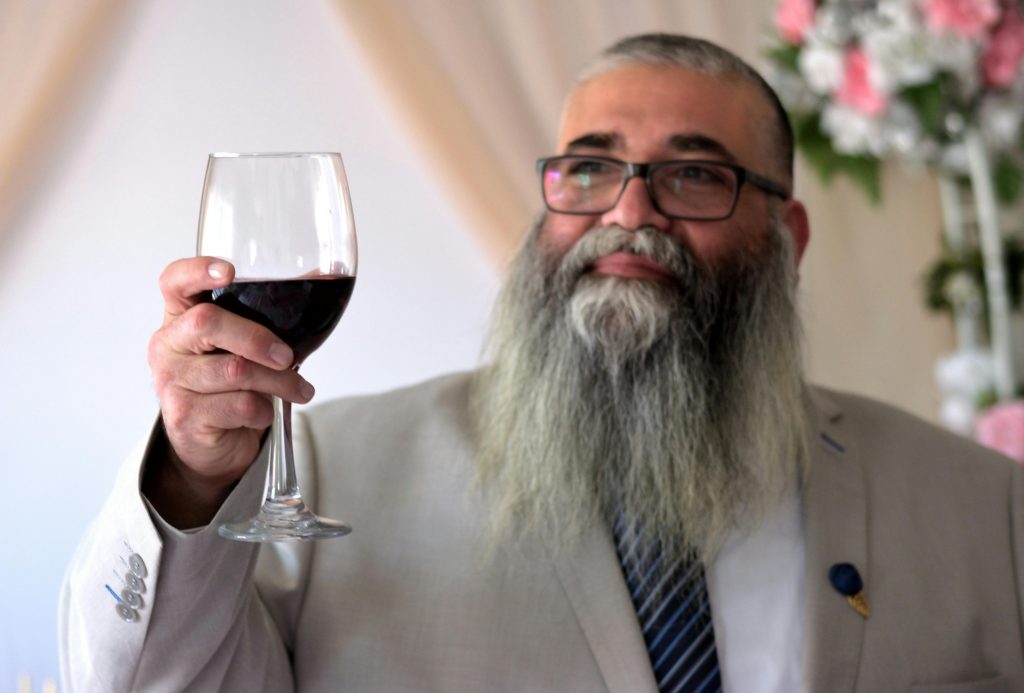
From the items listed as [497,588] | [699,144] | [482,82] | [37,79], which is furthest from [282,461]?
[482,82]

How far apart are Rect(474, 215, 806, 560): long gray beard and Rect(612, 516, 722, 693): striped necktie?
4 cm

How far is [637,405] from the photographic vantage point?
2070mm

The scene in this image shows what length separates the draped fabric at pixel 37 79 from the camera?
2.28 meters

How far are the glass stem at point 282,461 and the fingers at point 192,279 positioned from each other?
0.13 meters

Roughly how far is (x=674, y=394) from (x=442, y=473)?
0.42 metres

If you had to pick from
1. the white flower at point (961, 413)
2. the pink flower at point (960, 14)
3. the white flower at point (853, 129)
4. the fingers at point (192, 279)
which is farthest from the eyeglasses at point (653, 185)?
the white flower at point (961, 413)

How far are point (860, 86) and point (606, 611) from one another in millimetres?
2268

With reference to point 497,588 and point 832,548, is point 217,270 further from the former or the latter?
point 832,548

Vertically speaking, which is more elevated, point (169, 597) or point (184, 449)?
point (184, 449)

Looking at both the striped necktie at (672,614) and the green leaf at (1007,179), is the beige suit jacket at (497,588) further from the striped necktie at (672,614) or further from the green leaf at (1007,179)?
the green leaf at (1007,179)

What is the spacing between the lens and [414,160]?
2871 millimetres

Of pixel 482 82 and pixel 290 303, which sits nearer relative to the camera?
pixel 290 303

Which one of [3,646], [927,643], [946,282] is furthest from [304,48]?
[946,282]

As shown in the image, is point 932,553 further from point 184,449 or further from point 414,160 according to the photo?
point 414,160
